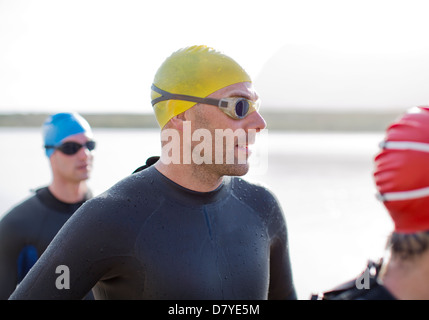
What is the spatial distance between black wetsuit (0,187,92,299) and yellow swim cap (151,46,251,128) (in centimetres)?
168

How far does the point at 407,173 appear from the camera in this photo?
1.55 meters

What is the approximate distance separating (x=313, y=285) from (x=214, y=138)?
18.6ft

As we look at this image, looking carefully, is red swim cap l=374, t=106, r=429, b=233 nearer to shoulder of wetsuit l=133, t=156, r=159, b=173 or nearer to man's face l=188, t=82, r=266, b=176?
man's face l=188, t=82, r=266, b=176

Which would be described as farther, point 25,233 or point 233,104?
point 25,233

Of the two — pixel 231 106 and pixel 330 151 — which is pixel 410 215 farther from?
pixel 330 151

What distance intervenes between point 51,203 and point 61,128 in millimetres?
841

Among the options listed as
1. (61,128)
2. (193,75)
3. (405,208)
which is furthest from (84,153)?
(405,208)

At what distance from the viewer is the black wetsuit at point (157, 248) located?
82.7 inches

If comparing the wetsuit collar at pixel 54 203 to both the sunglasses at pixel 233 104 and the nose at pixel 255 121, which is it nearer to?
the sunglasses at pixel 233 104

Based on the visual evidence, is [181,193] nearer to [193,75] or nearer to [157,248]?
[157,248]

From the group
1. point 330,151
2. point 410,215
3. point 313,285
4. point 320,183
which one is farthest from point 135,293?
point 330,151

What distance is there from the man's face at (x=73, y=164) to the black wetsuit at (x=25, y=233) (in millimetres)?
278

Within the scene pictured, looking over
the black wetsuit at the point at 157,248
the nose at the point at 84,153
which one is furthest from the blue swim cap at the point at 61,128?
the black wetsuit at the point at 157,248
